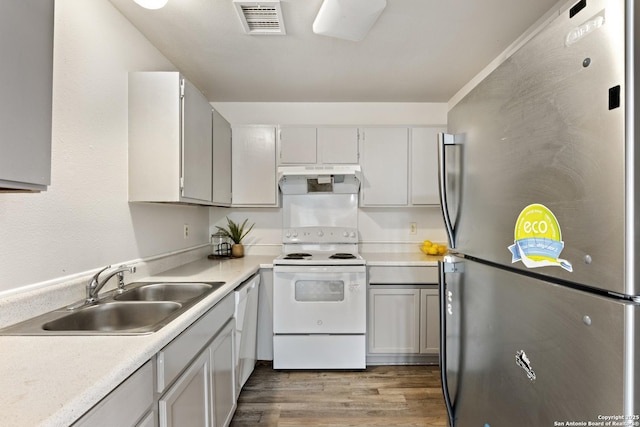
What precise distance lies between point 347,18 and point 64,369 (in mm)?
1929

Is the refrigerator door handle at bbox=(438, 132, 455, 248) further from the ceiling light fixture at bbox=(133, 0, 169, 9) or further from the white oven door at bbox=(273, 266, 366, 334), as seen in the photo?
the ceiling light fixture at bbox=(133, 0, 169, 9)

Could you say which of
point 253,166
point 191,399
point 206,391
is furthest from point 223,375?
point 253,166

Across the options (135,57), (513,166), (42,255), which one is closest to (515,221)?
(513,166)

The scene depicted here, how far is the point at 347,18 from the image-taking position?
1717 mm

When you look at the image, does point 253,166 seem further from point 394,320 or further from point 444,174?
point 444,174

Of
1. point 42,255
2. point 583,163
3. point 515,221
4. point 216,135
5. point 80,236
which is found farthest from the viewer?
point 216,135

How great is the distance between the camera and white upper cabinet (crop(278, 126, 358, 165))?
2891 mm

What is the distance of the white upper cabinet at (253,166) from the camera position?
9.50 ft

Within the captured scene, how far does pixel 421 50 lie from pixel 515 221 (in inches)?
69.5

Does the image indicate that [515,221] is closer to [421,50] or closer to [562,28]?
[562,28]

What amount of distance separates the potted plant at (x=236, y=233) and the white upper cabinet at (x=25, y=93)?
7.07 feet

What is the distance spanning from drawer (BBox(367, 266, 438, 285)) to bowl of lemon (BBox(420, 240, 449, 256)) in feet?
1.22

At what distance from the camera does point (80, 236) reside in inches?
57.6

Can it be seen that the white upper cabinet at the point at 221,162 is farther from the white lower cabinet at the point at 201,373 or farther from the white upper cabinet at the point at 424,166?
the white upper cabinet at the point at 424,166
